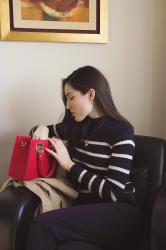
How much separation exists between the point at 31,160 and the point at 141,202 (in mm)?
548

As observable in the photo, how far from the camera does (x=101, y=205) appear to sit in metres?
1.38

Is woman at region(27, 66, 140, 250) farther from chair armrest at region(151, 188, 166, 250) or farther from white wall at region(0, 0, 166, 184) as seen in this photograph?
white wall at region(0, 0, 166, 184)

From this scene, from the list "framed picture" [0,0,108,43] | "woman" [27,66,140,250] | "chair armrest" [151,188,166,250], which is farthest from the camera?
"framed picture" [0,0,108,43]

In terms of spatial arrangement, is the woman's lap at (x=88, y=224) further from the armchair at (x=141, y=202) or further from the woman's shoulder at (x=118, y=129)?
the woman's shoulder at (x=118, y=129)

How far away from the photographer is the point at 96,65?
1956 mm

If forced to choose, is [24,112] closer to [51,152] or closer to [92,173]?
[51,152]

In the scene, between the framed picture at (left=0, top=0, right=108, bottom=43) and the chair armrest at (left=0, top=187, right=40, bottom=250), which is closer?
the chair armrest at (left=0, top=187, right=40, bottom=250)

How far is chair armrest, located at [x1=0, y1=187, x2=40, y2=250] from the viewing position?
1.25m

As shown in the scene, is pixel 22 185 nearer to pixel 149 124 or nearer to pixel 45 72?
pixel 45 72

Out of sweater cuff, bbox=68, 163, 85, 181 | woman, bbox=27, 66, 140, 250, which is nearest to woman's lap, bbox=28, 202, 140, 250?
woman, bbox=27, 66, 140, 250

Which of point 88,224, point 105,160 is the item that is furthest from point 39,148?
point 88,224

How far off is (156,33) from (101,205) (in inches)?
44.3

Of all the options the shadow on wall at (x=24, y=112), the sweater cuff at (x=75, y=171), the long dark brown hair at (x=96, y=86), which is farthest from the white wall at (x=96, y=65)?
the sweater cuff at (x=75, y=171)

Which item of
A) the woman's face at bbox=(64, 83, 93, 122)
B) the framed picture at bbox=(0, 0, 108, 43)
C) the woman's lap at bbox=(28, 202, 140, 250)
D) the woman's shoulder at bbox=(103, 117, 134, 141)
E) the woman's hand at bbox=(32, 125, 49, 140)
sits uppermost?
the framed picture at bbox=(0, 0, 108, 43)
